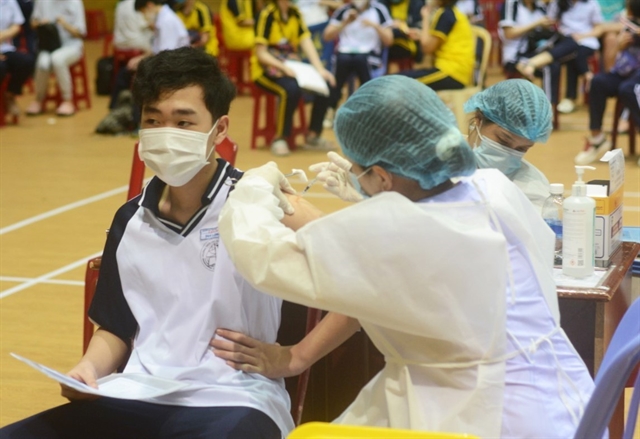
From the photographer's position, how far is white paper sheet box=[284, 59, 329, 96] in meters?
8.08

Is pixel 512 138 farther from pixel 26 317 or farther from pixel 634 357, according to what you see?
pixel 26 317

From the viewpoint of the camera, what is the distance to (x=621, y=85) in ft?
24.4

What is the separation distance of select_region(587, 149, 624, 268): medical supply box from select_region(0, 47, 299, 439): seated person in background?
36.3 inches

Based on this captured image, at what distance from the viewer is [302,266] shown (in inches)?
70.3

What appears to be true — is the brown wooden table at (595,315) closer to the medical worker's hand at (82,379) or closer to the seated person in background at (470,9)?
the medical worker's hand at (82,379)

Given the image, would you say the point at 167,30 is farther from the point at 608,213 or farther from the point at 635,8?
the point at 608,213

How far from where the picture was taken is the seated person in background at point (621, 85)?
7.34 m

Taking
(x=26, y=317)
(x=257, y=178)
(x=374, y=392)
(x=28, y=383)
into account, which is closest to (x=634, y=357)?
(x=374, y=392)

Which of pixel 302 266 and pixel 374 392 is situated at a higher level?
pixel 302 266

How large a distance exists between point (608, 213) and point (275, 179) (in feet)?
3.53

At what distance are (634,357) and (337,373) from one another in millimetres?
1189

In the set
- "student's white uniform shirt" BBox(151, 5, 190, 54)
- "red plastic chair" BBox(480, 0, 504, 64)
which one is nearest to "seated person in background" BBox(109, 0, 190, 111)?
"student's white uniform shirt" BBox(151, 5, 190, 54)

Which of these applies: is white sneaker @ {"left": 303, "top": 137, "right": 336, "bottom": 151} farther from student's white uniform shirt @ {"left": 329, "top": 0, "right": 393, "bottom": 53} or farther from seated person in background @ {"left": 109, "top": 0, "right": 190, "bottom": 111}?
seated person in background @ {"left": 109, "top": 0, "right": 190, "bottom": 111}

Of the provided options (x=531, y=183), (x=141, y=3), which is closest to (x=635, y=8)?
(x=141, y=3)
